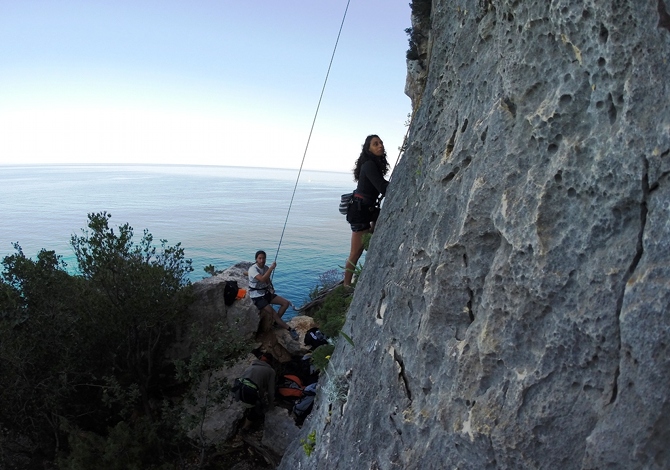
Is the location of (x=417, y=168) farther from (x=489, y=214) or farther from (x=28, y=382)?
(x=28, y=382)

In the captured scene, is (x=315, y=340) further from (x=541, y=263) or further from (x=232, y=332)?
(x=541, y=263)

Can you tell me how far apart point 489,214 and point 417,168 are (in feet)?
6.39

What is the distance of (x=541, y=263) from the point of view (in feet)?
10.1

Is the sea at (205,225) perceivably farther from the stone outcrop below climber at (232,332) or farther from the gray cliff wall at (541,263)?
the gray cliff wall at (541,263)

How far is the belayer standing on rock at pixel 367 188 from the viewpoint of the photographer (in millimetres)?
6969

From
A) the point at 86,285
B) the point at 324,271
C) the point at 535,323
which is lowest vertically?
the point at 324,271

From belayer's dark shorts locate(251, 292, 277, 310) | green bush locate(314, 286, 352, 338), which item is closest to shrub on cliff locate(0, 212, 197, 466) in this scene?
belayer's dark shorts locate(251, 292, 277, 310)

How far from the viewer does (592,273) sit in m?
2.86

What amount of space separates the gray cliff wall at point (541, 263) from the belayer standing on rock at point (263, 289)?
19.6ft

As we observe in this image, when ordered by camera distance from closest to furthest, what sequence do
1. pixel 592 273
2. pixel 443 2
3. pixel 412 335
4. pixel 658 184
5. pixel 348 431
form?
pixel 658 184 → pixel 592 273 → pixel 412 335 → pixel 348 431 → pixel 443 2

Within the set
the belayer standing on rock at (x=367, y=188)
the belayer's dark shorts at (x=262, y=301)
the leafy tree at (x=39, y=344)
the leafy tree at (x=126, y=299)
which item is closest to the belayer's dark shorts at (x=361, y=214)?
the belayer standing on rock at (x=367, y=188)

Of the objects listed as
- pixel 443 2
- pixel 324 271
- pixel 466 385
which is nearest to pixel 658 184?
pixel 466 385

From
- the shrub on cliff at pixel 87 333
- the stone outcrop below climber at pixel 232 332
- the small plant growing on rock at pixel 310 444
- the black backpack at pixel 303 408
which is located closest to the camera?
the small plant growing on rock at pixel 310 444

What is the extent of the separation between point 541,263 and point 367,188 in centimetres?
425
